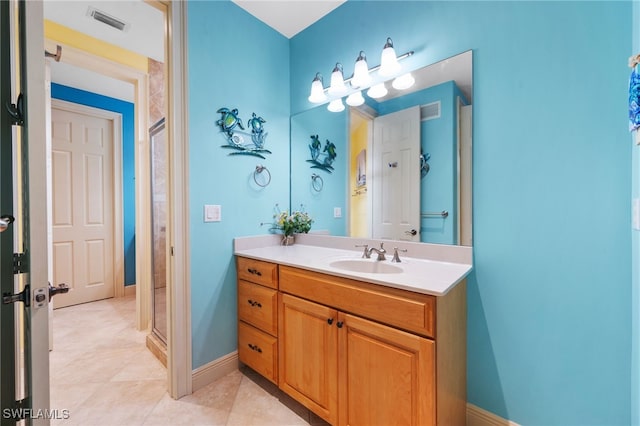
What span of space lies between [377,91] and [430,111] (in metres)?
0.38

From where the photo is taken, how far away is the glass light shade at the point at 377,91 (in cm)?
178

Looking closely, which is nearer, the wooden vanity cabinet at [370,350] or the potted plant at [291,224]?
the wooden vanity cabinet at [370,350]

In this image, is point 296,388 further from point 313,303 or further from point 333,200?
point 333,200

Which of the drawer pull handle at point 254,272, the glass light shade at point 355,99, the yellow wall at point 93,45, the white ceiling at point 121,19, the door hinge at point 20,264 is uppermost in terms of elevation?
the white ceiling at point 121,19

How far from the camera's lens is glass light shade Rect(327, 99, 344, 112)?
79.6 inches

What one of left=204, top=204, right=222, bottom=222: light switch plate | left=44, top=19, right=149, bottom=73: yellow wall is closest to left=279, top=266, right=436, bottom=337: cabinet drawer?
left=204, top=204, right=222, bottom=222: light switch plate

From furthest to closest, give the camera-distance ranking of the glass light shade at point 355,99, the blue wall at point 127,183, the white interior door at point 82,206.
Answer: the blue wall at point 127,183
the white interior door at point 82,206
the glass light shade at point 355,99

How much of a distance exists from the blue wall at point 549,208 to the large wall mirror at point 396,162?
93 mm

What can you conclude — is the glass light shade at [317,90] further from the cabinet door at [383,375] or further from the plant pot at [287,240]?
the cabinet door at [383,375]

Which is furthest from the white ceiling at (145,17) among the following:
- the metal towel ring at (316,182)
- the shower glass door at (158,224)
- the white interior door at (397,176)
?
the metal towel ring at (316,182)

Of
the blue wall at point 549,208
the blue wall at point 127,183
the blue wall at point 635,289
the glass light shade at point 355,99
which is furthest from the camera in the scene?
the blue wall at point 127,183

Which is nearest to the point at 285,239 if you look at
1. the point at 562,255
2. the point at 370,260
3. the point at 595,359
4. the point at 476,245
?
the point at 370,260

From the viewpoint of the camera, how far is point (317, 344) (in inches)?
55.4

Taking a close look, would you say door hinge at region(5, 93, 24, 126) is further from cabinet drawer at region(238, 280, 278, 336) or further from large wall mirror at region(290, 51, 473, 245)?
large wall mirror at region(290, 51, 473, 245)
